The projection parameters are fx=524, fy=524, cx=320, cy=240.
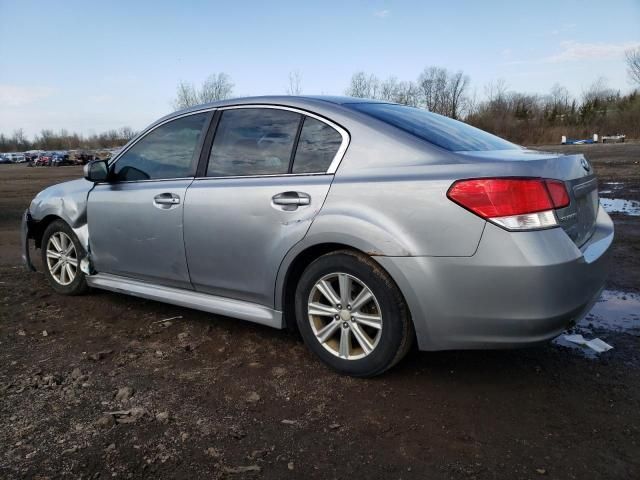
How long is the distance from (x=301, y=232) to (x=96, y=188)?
7.42ft

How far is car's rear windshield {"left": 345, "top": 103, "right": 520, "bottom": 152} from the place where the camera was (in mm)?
3080

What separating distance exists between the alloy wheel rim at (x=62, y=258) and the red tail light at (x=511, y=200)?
3613 millimetres

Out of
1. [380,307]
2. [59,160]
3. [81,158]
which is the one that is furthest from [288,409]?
[59,160]

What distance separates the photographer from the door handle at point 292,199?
3125 mm

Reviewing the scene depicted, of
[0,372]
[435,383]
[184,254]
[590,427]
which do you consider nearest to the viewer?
[590,427]

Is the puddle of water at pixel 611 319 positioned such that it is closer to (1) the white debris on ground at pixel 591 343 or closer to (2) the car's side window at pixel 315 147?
(1) the white debris on ground at pixel 591 343

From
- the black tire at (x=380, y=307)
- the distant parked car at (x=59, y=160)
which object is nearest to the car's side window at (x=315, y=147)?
the black tire at (x=380, y=307)

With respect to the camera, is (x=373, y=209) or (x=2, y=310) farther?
(x=2, y=310)

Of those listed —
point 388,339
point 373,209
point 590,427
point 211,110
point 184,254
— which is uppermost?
point 211,110

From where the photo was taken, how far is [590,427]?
99.9 inches

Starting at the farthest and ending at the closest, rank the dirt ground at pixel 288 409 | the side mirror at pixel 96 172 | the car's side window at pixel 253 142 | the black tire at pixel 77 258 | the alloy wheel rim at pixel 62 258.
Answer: the alloy wheel rim at pixel 62 258 → the black tire at pixel 77 258 → the side mirror at pixel 96 172 → the car's side window at pixel 253 142 → the dirt ground at pixel 288 409

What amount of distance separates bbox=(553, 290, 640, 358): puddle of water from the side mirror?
368 cm

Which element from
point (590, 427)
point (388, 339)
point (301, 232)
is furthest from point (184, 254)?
point (590, 427)

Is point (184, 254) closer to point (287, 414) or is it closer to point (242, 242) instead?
point (242, 242)
